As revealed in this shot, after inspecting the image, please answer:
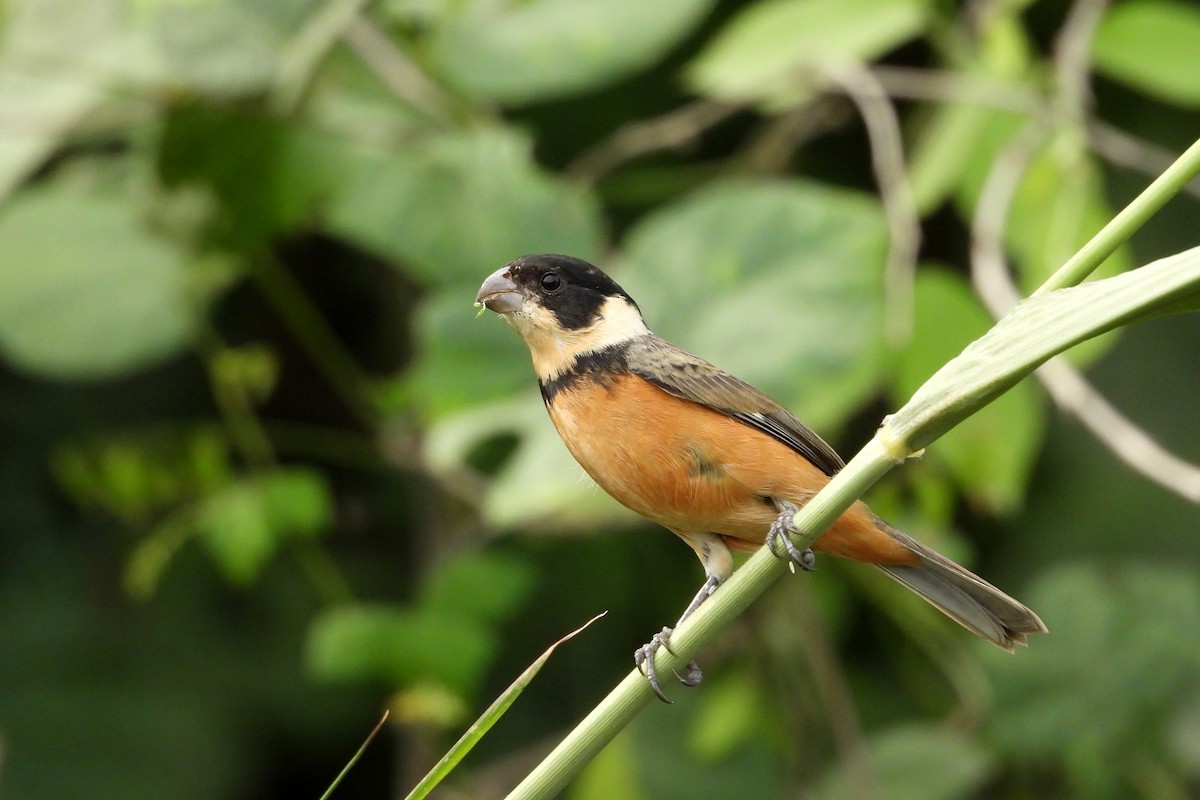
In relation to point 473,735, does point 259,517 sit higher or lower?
lower

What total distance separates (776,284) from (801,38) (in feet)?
2.08

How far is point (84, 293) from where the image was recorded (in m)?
3.51

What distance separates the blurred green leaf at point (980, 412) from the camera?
3.02 metres

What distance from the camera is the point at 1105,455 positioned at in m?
4.05

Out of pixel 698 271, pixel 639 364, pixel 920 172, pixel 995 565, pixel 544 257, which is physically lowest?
pixel 995 565

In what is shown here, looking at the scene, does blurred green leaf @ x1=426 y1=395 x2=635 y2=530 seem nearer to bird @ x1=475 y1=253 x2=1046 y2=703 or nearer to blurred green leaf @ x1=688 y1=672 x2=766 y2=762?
bird @ x1=475 y1=253 x2=1046 y2=703

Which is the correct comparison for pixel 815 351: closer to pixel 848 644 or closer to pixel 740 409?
pixel 740 409

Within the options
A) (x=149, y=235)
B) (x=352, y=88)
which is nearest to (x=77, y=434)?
(x=149, y=235)

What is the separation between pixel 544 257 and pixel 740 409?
36cm

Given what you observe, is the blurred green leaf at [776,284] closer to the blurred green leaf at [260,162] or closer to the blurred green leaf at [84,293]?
the blurred green leaf at [260,162]

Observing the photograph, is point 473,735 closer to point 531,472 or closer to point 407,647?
point 531,472

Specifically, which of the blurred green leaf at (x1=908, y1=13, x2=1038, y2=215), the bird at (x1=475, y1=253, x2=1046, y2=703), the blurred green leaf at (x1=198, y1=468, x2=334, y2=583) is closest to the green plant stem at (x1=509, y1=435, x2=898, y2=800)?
the bird at (x1=475, y1=253, x2=1046, y2=703)

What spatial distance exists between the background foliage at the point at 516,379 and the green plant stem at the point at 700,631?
156cm

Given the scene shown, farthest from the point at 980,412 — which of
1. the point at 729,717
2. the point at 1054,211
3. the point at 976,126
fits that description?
the point at 729,717
